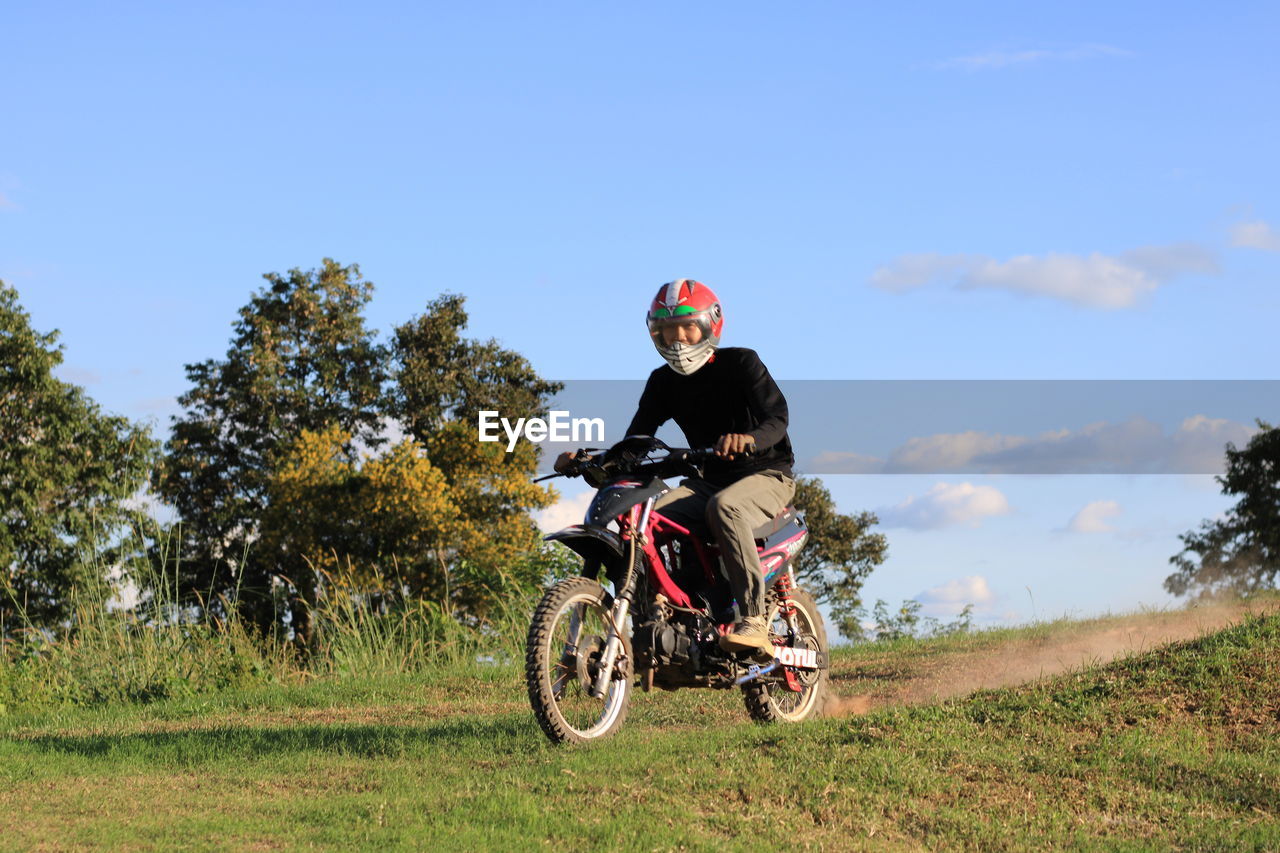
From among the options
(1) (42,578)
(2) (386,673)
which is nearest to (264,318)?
(1) (42,578)

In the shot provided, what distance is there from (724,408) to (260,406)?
1341 inches

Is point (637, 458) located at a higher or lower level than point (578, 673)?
higher

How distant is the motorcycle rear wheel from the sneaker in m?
0.86

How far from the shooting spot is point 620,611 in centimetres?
741

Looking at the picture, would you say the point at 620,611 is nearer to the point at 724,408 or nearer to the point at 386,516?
the point at 724,408

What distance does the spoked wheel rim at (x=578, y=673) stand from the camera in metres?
7.31

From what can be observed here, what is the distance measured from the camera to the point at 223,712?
11102mm

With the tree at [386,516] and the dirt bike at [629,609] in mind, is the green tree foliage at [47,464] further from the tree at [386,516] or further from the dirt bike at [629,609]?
the dirt bike at [629,609]

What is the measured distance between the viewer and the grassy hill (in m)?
6.02

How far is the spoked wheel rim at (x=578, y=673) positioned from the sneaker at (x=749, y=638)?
2.06ft

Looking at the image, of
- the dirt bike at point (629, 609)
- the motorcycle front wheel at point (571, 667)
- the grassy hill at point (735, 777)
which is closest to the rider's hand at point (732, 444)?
the dirt bike at point (629, 609)

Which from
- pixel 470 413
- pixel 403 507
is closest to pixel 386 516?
pixel 403 507

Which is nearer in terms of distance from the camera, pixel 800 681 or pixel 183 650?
pixel 800 681

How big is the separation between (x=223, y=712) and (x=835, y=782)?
630 cm
